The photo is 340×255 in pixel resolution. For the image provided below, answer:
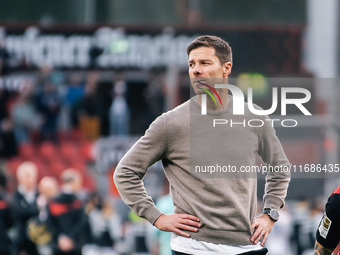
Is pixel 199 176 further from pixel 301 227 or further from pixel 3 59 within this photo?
pixel 3 59

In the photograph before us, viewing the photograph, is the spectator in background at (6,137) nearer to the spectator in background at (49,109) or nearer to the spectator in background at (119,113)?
the spectator in background at (49,109)

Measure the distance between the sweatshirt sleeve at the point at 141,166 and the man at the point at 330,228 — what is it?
83 cm

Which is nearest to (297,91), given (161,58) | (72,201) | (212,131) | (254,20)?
(212,131)

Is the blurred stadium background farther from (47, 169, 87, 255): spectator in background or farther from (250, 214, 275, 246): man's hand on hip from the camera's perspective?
(250, 214, 275, 246): man's hand on hip

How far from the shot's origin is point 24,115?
15914 mm

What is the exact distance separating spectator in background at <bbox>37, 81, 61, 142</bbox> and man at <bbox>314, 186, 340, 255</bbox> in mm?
11669

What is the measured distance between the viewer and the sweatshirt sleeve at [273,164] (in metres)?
4.29

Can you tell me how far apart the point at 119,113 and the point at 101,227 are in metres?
3.45

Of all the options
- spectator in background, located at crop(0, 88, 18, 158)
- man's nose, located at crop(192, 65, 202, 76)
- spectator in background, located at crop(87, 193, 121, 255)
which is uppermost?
man's nose, located at crop(192, 65, 202, 76)

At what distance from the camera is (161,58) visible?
17078 mm

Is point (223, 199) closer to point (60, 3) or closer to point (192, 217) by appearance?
point (192, 217)

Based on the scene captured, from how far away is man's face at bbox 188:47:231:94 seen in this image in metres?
4.23

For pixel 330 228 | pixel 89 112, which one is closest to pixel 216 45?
pixel 330 228

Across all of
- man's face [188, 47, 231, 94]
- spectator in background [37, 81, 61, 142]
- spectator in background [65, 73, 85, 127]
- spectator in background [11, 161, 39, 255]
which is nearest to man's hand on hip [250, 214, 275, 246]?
man's face [188, 47, 231, 94]
